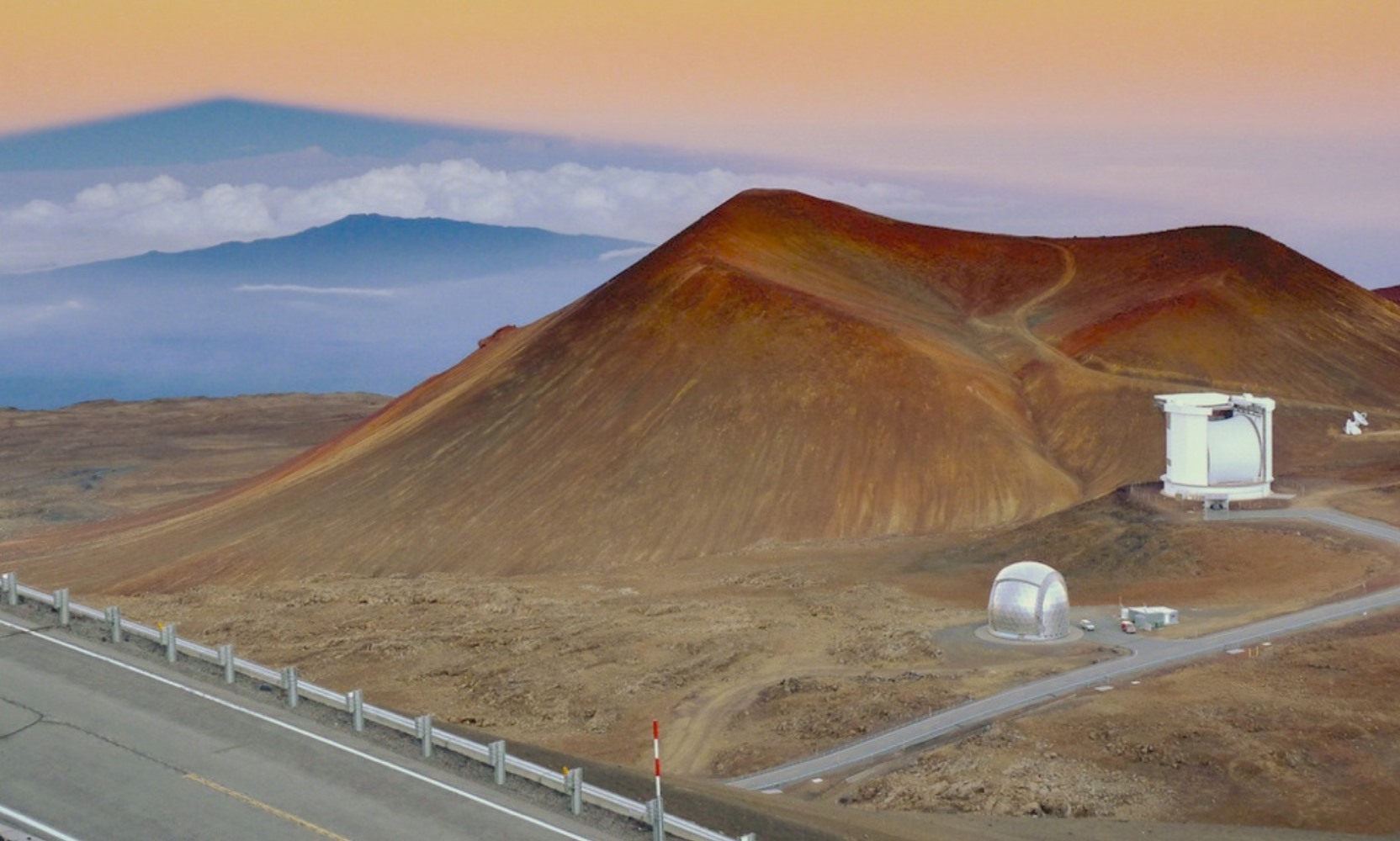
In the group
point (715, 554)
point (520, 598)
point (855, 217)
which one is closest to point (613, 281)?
point (855, 217)

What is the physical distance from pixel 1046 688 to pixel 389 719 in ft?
54.5

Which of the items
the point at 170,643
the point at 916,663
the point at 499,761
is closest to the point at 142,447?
the point at 916,663

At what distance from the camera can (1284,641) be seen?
40625 mm

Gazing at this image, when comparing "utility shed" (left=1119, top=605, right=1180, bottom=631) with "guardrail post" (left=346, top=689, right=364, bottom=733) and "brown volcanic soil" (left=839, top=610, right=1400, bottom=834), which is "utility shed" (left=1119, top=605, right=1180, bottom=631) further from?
"guardrail post" (left=346, top=689, right=364, bottom=733)

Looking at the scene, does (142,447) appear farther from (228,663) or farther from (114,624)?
(228,663)

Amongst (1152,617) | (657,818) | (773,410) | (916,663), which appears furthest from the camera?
(773,410)

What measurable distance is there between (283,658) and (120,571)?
83.2 ft

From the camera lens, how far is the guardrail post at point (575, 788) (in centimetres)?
2431

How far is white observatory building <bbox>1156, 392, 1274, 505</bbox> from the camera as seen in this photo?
2210 inches

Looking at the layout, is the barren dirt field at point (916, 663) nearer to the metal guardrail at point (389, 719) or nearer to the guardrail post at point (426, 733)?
the metal guardrail at point (389, 719)

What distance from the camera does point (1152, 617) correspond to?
43094 millimetres

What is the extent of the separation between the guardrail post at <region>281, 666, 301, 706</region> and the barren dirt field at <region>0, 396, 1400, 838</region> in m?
8.90

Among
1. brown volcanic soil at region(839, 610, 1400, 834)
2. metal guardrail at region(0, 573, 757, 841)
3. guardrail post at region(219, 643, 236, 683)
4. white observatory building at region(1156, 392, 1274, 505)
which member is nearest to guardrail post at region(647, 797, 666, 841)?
metal guardrail at region(0, 573, 757, 841)

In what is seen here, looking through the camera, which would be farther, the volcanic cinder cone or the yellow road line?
the volcanic cinder cone
